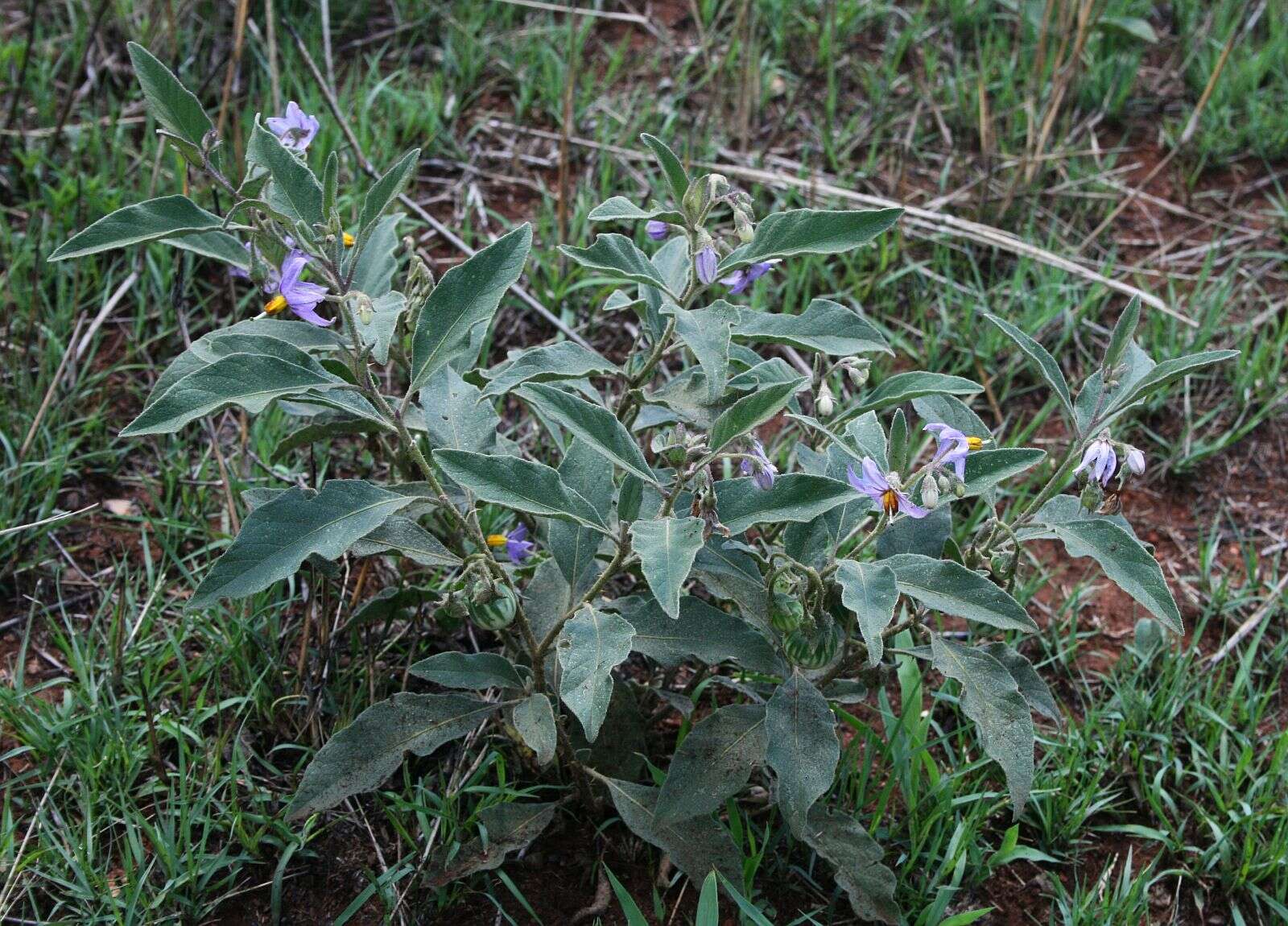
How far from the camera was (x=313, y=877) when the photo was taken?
2.11 metres

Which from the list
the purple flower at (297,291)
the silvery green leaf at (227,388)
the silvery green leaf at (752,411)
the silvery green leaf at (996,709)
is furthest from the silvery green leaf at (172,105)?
the silvery green leaf at (996,709)

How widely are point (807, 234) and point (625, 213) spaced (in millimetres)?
272

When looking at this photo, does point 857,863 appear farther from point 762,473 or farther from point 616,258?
point 616,258

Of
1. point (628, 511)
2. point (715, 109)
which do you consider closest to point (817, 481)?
point (628, 511)

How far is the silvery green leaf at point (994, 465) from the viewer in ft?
5.92

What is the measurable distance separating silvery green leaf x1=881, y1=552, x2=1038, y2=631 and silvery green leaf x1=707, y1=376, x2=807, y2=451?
0.29 m

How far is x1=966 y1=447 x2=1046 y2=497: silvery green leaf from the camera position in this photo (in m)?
1.80

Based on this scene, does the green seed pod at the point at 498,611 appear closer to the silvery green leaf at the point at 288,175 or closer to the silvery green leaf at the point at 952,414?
the silvery green leaf at the point at 288,175

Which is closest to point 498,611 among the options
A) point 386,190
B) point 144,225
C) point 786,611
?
point 786,611

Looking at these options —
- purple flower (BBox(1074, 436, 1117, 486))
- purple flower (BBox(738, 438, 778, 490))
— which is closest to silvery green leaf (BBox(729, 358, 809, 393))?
purple flower (BBox(738, 438, 778, 490))

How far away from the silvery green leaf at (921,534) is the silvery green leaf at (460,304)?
72cm

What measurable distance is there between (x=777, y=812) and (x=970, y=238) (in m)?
1.91

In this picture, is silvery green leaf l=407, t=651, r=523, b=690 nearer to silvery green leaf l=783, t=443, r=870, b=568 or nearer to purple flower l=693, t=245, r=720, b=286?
silvery green leaf l=783, t=443, r=870, b=568

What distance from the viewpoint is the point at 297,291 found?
178 cm
